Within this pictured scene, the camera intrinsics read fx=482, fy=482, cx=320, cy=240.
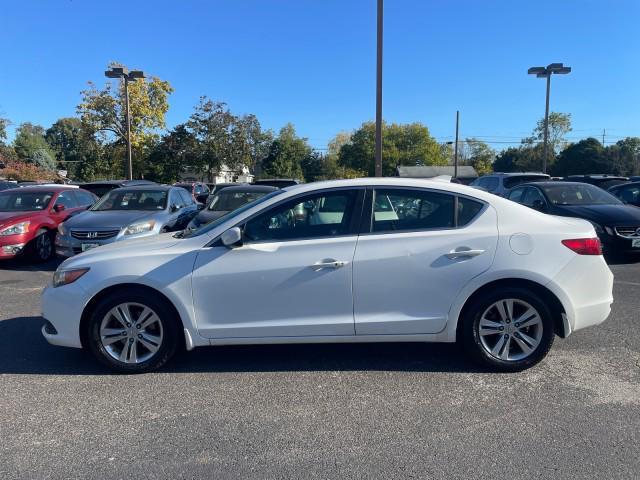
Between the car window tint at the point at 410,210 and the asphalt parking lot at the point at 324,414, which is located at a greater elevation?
the car window tint at the point at 410,210

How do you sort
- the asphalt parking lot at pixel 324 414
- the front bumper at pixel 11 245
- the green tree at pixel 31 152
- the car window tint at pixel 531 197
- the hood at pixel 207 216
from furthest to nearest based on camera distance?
A: the green tree at pixel 31 152, the car window tint at pixel 531 197, the hood at pixel 207 216, the front bumper at pixel 11 245, the asphalt parking lot at pixel 324 414

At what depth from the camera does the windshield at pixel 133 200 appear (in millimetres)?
9412

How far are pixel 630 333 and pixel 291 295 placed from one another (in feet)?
11.7

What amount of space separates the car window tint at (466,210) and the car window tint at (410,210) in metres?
0.07

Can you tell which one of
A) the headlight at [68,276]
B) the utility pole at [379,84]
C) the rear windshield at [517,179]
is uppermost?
the utility pole at [379,84]

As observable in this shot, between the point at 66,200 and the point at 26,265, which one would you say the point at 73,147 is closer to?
the point at 66,200

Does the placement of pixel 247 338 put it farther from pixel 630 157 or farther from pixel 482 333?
pixel 630 157

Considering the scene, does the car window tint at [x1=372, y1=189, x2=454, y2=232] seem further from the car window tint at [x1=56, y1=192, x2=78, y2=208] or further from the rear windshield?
the rear windshield

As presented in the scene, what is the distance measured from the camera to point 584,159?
51250 mm

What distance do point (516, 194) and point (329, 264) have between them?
27.9ft

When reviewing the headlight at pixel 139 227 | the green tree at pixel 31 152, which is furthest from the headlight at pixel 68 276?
the green tree at pixel 31 152

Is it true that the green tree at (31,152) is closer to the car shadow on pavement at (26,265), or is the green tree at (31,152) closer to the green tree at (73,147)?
the green tree at (73,147)

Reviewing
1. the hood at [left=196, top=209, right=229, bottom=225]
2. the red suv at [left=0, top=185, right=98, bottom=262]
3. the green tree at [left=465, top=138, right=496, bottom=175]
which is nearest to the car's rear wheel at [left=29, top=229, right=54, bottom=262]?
the red suv at [left=0, top=185, right=98, bottom=262]

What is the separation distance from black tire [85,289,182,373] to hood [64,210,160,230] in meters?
4.56
